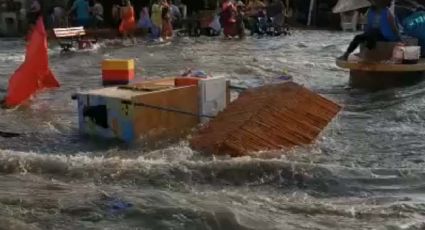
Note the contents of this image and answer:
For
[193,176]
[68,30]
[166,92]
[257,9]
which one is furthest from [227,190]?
[257,9]

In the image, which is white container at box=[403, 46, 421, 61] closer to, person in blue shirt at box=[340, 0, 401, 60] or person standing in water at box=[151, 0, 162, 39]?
person in blue shirt at box=[340, 0, 401, 60]

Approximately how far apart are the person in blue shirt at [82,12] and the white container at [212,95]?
17687 millimetres

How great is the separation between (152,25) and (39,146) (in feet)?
57.0

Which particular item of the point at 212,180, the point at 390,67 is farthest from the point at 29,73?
the point at 390,67

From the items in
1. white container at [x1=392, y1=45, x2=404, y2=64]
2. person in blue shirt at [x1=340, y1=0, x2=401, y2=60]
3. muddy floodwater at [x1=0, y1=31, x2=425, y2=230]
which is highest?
person in blue shirt at [x1=340, y1=0, x2=401, y2=60]

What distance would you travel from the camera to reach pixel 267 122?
9477mm

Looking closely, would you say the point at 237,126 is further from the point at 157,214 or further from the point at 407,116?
the point at 407,116

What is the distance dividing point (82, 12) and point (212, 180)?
2016 cm

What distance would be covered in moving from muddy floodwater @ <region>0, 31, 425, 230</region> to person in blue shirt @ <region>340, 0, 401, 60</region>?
70.4 inches

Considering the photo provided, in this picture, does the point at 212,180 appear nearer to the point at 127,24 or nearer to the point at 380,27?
the point at 380,27

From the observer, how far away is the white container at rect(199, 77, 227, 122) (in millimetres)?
10039

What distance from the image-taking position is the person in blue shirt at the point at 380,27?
1403 centimetres

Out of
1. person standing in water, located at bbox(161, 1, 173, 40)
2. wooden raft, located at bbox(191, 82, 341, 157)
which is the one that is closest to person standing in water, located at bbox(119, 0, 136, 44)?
person standing in water, located at bbox(161, 1, 173, 40)

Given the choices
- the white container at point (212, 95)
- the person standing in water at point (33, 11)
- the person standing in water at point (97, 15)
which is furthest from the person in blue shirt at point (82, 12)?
the white container at point (212, 95)
